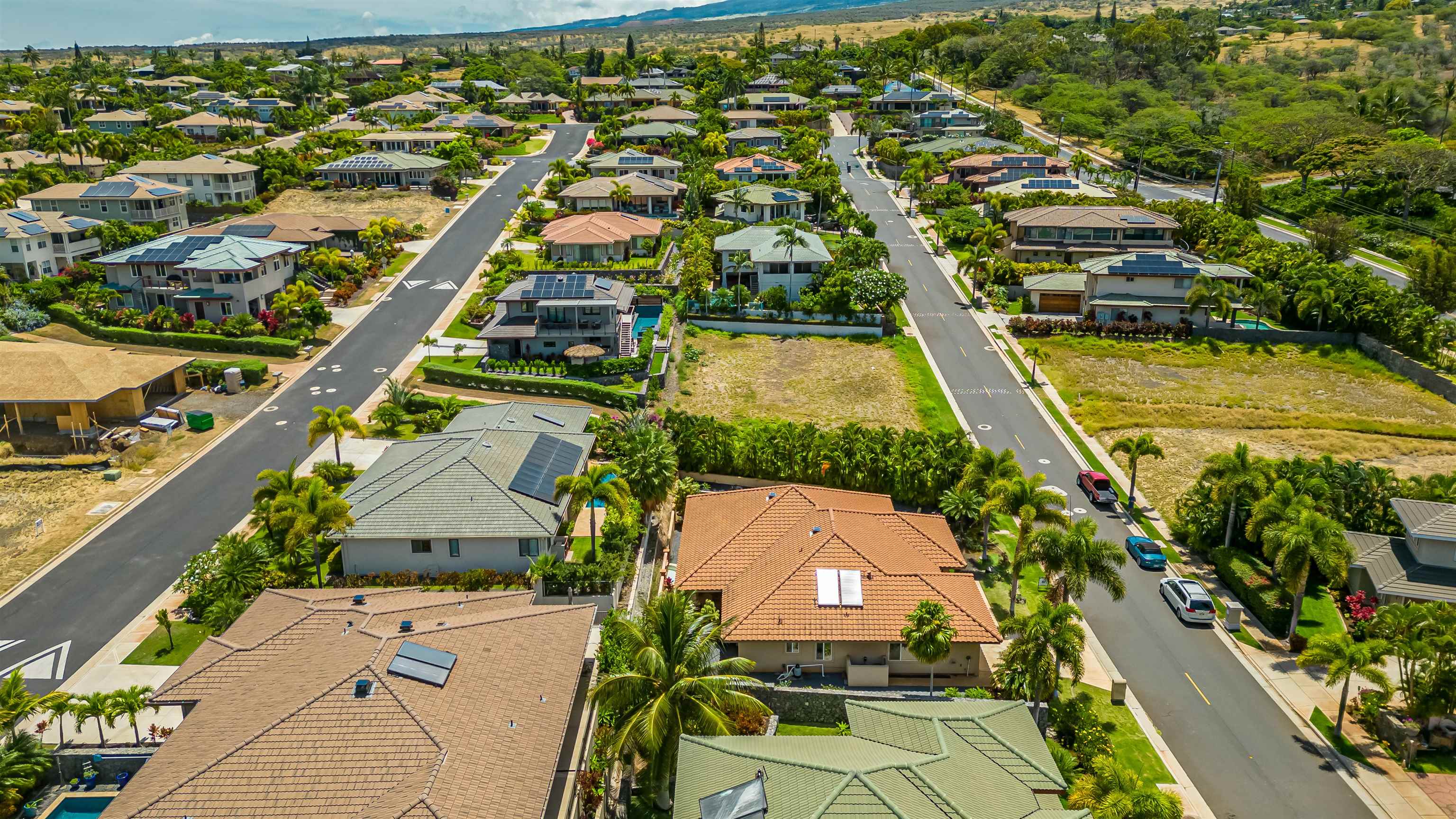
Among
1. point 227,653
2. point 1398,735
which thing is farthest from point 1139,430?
point 227,653

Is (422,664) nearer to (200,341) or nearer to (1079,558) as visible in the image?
(1079,558)

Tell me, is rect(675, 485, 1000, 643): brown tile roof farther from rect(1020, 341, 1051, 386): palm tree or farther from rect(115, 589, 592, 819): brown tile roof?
rect(1020, 341, 1051, 386): palm tree

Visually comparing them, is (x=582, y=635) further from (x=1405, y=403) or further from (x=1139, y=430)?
(x=1405, y=403)

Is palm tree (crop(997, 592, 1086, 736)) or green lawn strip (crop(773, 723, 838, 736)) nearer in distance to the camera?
palm tree (crop(997, 592, 1086, 736))

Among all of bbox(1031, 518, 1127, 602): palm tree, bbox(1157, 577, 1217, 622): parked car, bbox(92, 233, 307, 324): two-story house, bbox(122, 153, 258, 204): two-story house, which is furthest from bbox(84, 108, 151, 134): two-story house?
bbox(1157, 577, 1217, 622): parked car

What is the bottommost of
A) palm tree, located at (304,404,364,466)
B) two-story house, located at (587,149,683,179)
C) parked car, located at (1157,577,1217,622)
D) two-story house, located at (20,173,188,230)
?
parked car, located at (1157,577,1217,622)

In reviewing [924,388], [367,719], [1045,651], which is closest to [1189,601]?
[1045,651]
